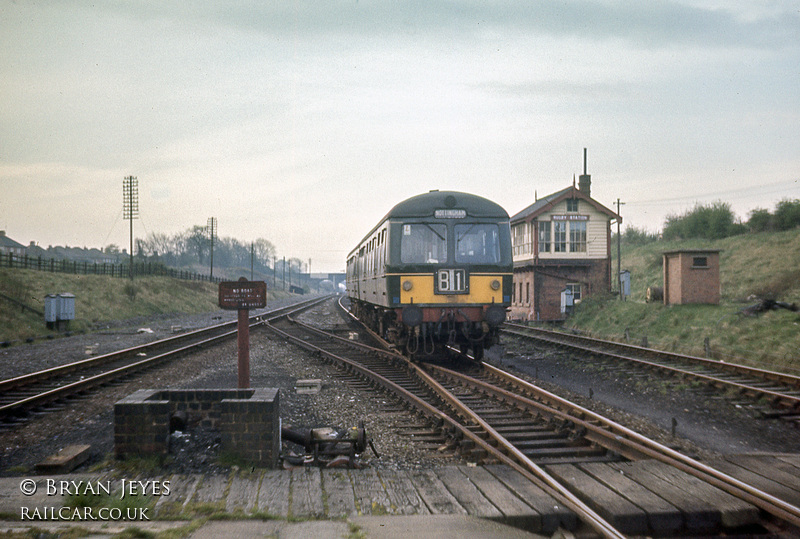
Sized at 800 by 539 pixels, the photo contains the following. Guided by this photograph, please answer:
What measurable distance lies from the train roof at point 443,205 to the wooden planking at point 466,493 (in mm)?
6596

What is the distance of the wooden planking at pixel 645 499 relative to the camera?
11.5ft

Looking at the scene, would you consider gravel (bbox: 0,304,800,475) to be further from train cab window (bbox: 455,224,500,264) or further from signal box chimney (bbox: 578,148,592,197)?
signal box chimney (bbox: 578,148,592,197)

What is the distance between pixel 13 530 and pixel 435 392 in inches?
214

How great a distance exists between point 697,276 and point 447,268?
1092cm

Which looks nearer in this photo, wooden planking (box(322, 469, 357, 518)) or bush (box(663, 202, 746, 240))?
wooden planking (box(322, 469, 357, 518))

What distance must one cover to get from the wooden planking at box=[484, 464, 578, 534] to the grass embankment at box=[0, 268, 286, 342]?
18457 millimetres

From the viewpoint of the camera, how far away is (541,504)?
362cm

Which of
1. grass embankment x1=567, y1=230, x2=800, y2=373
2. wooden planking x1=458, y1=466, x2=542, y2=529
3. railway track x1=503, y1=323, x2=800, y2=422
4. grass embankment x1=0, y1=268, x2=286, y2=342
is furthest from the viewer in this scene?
grass embankment x1=0, y1=268, x2=286, y2=342

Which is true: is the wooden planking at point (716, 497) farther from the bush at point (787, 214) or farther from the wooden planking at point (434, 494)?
the bush at point (787, 214)

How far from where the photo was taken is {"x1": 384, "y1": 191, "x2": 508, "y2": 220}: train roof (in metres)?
10.4

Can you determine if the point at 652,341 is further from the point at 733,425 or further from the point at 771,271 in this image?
the point at 771,271

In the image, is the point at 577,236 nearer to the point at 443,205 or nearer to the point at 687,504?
the point at 443,205

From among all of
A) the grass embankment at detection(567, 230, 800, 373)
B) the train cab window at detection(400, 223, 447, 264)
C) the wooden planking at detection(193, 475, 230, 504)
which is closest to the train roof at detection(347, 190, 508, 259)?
the train cab window at detection(400, 223, 447, 264)

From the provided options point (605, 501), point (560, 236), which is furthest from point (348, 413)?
point (560, 236)
